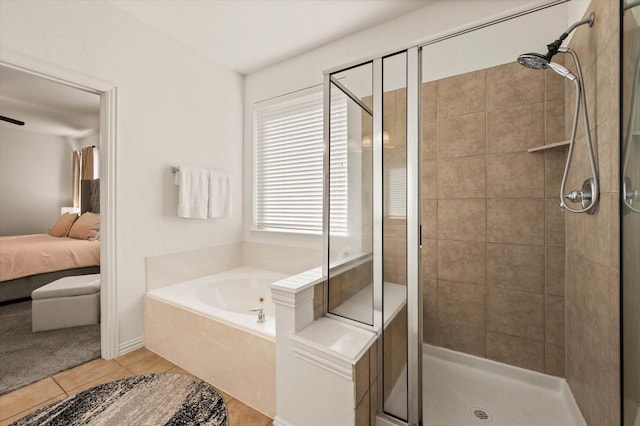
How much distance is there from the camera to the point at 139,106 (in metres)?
2.10

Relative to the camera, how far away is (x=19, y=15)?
5.15 ft

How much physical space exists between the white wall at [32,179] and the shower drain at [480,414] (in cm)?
684

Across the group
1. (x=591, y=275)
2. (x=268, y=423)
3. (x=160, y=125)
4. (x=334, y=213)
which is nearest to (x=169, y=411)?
(x=268, y=423)

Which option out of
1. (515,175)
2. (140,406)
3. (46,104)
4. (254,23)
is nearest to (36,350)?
(140,406)

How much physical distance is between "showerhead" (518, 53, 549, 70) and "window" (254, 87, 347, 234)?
59.0 inches

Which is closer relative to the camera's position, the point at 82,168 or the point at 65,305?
the point at 65,305

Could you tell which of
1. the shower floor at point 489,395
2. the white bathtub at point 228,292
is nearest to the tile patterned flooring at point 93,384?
the white bathtub at point 228,292

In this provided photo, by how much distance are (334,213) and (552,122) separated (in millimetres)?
1358

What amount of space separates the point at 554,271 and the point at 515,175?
60 cm

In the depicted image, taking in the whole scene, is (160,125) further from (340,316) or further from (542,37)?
(542,37)

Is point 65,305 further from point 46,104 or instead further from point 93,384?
point 46,104

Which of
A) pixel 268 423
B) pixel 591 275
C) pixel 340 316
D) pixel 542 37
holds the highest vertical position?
pixel 542 37

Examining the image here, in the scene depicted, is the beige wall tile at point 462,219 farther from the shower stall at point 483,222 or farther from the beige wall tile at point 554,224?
the beige wall tile at point 554,224

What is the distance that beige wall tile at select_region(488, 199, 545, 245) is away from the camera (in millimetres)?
1632
